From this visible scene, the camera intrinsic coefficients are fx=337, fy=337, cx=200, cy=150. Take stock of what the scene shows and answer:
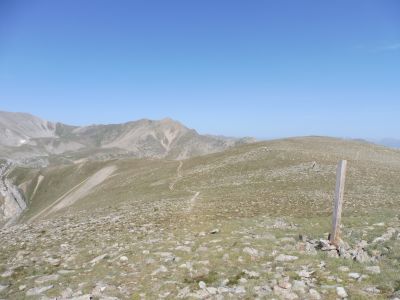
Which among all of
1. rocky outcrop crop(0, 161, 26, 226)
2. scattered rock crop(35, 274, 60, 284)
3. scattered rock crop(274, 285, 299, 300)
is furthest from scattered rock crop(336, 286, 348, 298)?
rocky outcrop crop(0, 161, 26, 226)

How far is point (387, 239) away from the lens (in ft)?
50.8

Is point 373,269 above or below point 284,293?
above

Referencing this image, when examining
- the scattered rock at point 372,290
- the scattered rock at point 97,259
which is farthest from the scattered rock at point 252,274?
the scattered rock at point 97,259

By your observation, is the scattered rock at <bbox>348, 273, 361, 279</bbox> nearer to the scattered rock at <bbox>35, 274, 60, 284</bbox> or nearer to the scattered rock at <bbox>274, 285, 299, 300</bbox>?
the scattered rock at <bbox>274, 285, 299, 300</bbox>

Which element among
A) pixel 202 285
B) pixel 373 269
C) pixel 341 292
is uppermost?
pixel 373 269

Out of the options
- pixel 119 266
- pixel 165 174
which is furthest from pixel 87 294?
pixel 165 174

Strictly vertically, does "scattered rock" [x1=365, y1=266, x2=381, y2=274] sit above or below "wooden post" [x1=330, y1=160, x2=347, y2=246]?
below

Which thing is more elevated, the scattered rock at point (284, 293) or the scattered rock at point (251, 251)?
the scattered rock at point (284, 293)

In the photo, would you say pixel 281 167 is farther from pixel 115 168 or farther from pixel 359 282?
pixel 115 168

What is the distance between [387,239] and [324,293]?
22.5ft

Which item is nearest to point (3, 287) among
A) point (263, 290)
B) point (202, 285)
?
point (202, 285)

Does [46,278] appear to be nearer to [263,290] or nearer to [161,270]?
[161,270]

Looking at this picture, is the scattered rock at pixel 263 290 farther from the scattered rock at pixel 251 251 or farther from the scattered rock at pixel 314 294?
the scattered rock at pixel 251 251

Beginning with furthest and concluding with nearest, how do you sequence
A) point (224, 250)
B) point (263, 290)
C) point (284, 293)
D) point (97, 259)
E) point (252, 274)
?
1. point (97, 259)
2. point (224, 250)
3. point (252, 274)
4. point (263, 290)
5. point (284, 293)
